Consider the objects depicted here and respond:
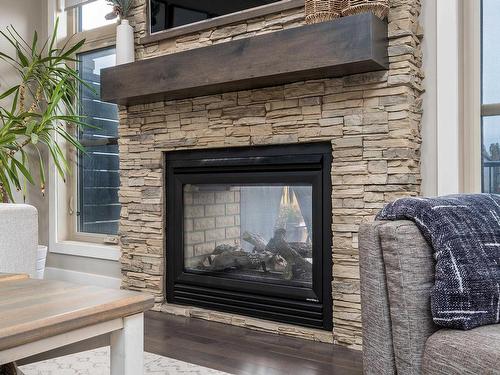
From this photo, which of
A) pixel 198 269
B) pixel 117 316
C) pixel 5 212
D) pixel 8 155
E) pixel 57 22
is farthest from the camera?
pixel 57 22

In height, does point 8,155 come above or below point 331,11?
below

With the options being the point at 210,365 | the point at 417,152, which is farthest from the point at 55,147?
the point at 417,152

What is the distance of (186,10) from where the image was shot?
10.3 feet

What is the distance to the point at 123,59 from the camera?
325 cm

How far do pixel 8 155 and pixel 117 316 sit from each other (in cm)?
304

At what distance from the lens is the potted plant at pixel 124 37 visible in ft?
10.7

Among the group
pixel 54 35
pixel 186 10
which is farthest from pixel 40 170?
pixel 186 10

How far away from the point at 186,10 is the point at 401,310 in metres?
2.40

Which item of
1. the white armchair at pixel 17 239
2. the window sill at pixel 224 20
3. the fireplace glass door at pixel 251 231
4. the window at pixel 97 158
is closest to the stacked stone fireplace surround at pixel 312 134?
the window sill at pixel 224 20

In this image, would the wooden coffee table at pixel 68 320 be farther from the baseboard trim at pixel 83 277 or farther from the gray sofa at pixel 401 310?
the baseboard trim at pixel 83 277

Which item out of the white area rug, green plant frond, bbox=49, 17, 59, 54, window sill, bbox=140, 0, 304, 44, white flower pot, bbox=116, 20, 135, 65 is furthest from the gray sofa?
green plant frond, bbox=49, 17, 59, 54

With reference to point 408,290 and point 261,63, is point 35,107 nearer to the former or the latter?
point 261,63

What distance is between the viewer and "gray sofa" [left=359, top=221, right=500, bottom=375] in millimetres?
1302

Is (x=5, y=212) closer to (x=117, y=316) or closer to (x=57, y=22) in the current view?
(x=117, y=316)
